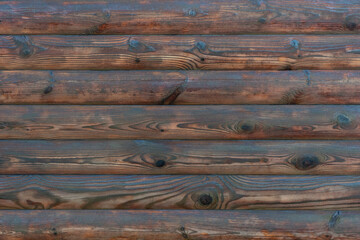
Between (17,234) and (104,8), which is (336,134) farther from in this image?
(17,234)

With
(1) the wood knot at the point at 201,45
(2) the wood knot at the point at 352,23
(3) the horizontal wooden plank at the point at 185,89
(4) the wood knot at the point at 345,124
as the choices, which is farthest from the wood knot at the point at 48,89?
(2) the wood knot at the point at 352,23

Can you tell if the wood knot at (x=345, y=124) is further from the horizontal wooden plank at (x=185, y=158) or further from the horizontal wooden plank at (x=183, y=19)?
the horizontal wooden plank at (x=183, y=19)

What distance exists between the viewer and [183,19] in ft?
8.27

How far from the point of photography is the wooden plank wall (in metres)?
2.21

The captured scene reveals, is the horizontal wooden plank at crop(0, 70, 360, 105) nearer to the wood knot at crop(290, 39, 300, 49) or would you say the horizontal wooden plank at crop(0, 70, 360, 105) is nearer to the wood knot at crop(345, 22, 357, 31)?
the wood knot at crop(290, 39, 300, 49)

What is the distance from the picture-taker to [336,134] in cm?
230

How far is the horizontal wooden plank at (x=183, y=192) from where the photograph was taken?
2.22 m

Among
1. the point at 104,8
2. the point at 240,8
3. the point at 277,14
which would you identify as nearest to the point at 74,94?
the point at 104,8

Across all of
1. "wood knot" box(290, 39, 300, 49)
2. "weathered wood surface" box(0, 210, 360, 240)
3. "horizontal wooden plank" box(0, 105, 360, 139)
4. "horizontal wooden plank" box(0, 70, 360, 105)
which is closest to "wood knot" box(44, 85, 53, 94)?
"horizontal wooden plank" box(0, 70, 360, 105)

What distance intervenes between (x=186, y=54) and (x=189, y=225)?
3.83 ft

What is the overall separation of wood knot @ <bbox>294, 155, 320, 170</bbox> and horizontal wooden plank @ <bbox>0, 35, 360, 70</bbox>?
0.65 m

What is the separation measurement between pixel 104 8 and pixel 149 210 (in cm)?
149

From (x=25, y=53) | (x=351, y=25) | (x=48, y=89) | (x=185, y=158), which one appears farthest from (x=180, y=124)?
(x=351, y=25)

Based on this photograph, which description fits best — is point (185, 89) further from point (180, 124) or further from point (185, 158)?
point (185, 158)
